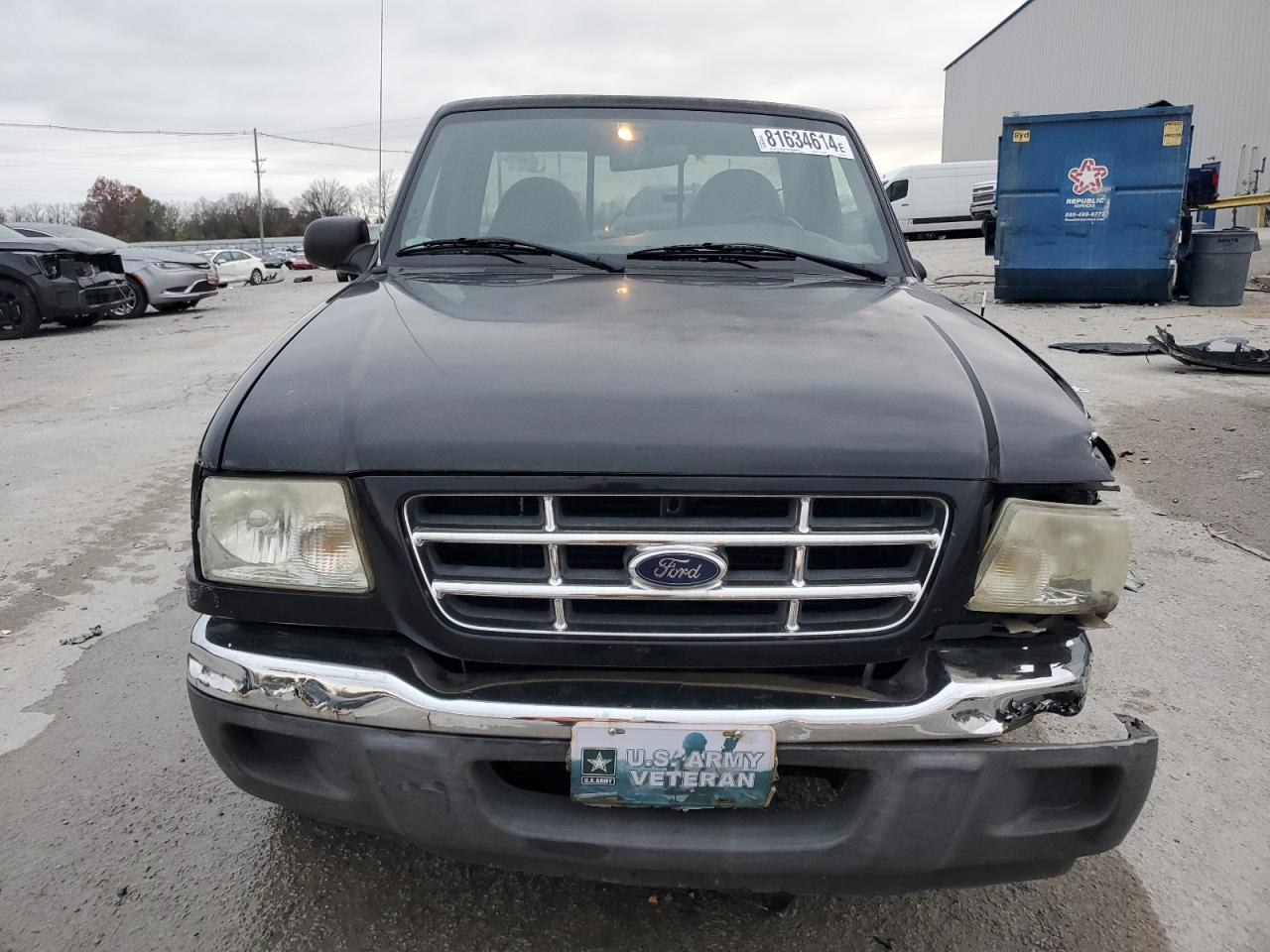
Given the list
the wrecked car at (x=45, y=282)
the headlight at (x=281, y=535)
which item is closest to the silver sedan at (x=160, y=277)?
the wrecked car at (x=45, y=282)

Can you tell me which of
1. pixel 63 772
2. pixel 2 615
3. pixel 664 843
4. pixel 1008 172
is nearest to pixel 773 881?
pixel 664 843

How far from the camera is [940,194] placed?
29.8m

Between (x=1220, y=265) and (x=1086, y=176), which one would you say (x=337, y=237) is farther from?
(x=1220, y=265)

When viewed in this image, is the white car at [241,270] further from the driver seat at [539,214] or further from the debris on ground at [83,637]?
the driver seat at [539,214]

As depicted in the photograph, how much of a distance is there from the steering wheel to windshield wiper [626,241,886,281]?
0.53 feet

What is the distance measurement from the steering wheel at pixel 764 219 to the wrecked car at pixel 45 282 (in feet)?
40.2

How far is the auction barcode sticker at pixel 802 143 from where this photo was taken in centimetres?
300

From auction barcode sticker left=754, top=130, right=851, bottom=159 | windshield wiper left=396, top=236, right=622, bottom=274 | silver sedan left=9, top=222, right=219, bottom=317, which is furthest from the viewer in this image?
silver sedan left=9, top=222, right=219, bottom=317

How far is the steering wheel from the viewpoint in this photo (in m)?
2.85

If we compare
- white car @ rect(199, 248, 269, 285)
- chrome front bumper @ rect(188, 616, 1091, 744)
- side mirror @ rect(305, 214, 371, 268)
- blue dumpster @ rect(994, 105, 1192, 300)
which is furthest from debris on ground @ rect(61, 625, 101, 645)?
white car @ rect(199, 248, 269, 285)

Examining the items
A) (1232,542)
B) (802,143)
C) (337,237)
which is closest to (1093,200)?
(1232,542)

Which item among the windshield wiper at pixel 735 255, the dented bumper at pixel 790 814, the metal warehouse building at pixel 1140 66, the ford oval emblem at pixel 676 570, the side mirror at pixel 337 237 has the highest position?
the metal warehouse building at pixel 1140 66

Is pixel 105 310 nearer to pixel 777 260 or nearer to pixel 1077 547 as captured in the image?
pixel 777 260

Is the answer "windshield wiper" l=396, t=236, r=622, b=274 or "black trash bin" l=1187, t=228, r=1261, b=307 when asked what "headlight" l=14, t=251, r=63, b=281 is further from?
"black trash bin" l=1187, t=228, r=1261, b=307
